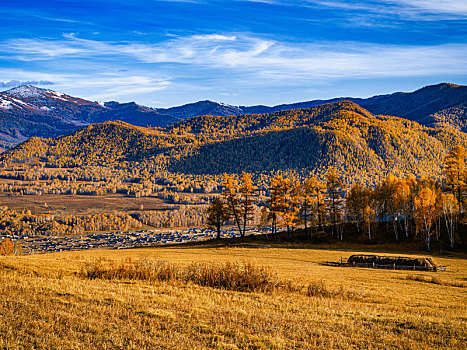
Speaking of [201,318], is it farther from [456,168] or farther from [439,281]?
[456,168]

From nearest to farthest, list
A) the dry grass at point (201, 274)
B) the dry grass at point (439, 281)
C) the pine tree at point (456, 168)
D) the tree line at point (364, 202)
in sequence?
the dry grass at point (201, 274) → the dry grass at point (439, 281) → the pine tree at point (456, 168) → the tree line at point (364, 202)

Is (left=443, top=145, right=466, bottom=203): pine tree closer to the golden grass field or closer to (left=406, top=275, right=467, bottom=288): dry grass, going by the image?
(left=406, top=275, right=467, bottom=288): dry grass

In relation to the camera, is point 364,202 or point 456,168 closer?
point 456,168

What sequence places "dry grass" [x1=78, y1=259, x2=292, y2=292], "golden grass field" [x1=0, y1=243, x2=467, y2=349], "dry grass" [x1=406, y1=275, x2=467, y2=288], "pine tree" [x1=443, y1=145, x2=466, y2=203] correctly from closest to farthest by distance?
"golden grass field" [x1=0, y1=243, x2=467, y2=349], "dry grass" [x1=78, y1=259, x2=292, y2=292], "dry grass" [x1=406, y1=275, x2=467, y2=288], "pine tree" [x1=443, y1=145, x2=466, y2=203]

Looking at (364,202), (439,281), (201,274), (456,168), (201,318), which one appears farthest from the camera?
(364,202)

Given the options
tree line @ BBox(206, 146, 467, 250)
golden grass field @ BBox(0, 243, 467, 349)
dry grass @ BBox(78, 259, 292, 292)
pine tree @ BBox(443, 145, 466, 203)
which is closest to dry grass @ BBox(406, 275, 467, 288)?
golden grass field @ BBox(0, 243, 467, 349)

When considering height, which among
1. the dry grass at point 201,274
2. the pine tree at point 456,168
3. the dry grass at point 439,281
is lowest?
the dry grass at point 439,281

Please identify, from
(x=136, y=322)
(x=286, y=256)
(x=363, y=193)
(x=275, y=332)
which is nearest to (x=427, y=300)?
(x=275, y=332)

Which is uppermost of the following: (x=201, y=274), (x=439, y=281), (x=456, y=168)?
(x=456, y=168)

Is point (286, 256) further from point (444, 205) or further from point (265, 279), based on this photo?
point (265, 279)

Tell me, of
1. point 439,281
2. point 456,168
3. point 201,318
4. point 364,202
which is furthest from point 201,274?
point 456,168

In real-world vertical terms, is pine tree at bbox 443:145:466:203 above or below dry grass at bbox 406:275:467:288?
above

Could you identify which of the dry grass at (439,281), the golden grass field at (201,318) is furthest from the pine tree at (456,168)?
the golden grass field at (201,318)

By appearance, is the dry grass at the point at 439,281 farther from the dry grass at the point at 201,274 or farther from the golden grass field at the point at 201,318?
the dry grass at the point at 201,274
